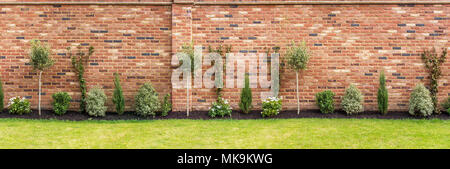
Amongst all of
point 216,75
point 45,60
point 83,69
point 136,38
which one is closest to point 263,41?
point 216,75

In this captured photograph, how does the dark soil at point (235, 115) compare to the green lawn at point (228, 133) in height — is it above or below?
above

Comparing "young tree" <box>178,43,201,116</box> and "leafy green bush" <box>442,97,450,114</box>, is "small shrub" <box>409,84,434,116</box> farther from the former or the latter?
"young tree" <box>178,43,201,116</box>

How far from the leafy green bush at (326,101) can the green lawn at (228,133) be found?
0.61 metres

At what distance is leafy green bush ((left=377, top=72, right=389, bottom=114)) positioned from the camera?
7645 millimetres

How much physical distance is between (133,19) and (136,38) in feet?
1.59

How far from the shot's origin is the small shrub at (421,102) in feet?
24.2

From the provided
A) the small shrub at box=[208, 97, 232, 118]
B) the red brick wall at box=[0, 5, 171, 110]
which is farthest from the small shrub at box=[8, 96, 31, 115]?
the small shrub at box=[208, 97, 232, 118]

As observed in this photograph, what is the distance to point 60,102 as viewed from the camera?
7.75 meters

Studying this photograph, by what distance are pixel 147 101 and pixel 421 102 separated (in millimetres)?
6338

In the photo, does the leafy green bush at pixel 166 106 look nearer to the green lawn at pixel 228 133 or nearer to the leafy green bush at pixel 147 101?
the leafy green bush at pixel 147 101

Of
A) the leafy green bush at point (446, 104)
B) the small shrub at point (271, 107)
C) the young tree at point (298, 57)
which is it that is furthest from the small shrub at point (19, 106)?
the leafy green bush at point (446, 104)

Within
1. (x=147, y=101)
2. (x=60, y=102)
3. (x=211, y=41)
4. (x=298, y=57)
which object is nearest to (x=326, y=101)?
(x=298, y=57)

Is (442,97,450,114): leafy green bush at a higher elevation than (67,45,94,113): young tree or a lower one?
lower

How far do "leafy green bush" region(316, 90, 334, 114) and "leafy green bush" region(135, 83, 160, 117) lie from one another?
Result: 12.8 ft
